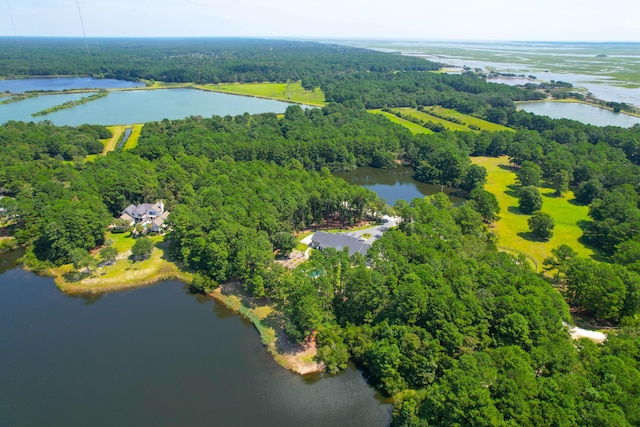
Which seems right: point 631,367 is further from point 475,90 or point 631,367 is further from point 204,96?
point 204,96

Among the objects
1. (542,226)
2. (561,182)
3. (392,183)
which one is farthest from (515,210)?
(392,183)

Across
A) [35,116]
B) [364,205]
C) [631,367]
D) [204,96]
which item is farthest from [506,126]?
[35,116]

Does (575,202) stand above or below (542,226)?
below

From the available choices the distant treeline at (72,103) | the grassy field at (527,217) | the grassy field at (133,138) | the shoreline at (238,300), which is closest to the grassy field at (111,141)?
the grassy field at (133,138)

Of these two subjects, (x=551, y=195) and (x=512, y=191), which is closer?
(x=551, y=195)

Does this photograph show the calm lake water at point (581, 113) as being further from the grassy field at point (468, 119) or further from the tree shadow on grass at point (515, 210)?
the tree shadow on grass at point (515, 210)

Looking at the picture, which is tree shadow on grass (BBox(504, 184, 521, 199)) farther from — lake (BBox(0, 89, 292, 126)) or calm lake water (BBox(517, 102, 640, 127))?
lake (BBox(0, 89, 292, 126))

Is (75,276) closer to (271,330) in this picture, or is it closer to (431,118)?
(271,330)

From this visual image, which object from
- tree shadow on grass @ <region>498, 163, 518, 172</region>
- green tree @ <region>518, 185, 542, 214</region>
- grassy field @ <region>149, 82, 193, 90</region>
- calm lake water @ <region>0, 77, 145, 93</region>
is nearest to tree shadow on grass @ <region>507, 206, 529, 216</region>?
green tree @ <region>518, 185, 542, 214</region>
